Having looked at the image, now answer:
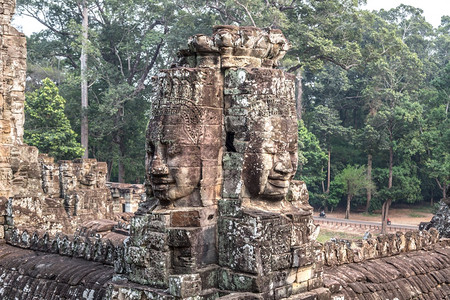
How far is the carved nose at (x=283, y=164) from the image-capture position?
5.85 metres

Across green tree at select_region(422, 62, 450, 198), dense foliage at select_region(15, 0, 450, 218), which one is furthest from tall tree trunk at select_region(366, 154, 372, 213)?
green tree at select_region(422, 62, 450, 198)

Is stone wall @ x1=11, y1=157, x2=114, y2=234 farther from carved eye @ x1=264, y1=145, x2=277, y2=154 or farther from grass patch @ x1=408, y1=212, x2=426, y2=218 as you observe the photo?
grass patch @ x1=408, y1=212, x2=426, y2=218

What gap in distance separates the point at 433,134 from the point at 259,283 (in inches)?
1071

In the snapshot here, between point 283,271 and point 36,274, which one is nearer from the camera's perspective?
point 283,271

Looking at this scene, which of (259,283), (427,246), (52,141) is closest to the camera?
(259,283)

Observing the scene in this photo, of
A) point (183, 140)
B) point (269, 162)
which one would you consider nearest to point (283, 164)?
point (269, 162)

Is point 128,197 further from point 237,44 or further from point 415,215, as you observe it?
point 415,215

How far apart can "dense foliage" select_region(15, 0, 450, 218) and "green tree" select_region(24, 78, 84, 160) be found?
15.0 feet

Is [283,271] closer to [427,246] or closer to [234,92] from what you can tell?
[234,92]

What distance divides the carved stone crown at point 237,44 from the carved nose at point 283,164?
1071 millimetres

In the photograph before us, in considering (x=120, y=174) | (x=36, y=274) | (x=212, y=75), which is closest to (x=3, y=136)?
(x=36, y=274)

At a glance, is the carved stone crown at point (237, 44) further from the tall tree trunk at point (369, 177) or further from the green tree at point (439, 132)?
the tall tree trunk at point (369, 177)

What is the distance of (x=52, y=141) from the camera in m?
28.6

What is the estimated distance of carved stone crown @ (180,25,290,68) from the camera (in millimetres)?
6012
